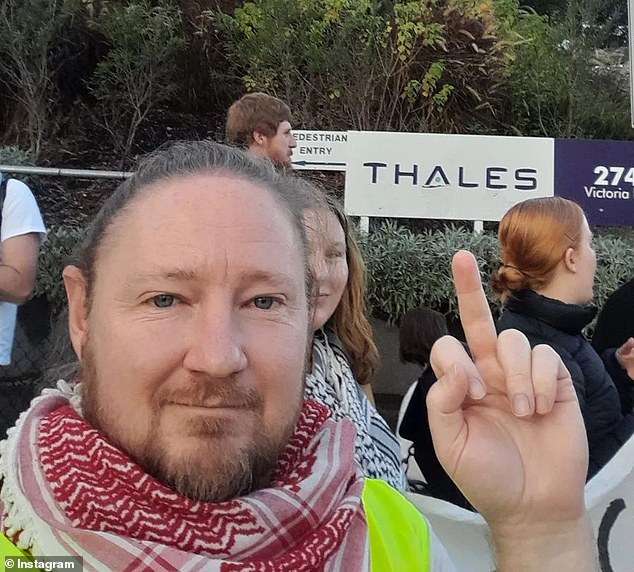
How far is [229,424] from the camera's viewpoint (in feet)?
2.70

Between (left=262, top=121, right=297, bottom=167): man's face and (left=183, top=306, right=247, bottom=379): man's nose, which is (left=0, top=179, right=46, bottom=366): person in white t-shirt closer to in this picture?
(left=262, top=121, right=297, bottom=167): man's face

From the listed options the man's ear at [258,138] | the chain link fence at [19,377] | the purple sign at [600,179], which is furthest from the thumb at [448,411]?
the purple sign at [600,179]

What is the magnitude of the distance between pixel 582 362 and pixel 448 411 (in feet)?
3.50

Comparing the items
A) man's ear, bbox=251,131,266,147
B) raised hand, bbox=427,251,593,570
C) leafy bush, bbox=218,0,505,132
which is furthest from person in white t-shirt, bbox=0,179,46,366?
leafy bush, bbox=218,0,505,132

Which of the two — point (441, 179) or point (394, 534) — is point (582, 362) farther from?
point (441, 179)

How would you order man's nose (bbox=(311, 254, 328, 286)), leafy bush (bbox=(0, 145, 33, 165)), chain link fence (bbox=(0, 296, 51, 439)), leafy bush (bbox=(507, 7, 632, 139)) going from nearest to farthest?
man's nose (bbox=(311, 254, 328, 286)) < chain link fence (bbox=(0, 296, 51, 439)) < leafy bush (bbox=(0, 145, 33, 165)) < leafy bush (bbox=(507, 7, 632, 139))

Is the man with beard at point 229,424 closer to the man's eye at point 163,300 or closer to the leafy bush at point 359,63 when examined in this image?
the man's eye at point 163,300

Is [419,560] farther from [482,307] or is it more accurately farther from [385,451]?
[385,451]

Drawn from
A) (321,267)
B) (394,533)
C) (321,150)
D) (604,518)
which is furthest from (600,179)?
(394,533)

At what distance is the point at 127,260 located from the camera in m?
Result: 0.88

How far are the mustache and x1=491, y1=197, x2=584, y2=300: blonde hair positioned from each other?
4.41ft

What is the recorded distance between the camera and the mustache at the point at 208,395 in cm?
81

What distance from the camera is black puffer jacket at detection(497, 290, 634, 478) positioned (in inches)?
71.6

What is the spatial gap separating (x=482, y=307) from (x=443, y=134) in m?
3.15
